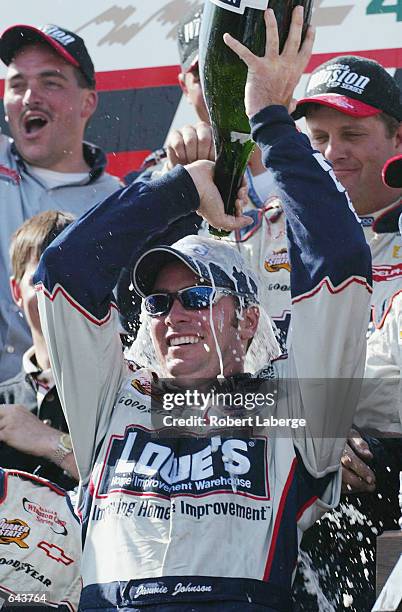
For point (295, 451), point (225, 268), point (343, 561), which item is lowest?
point (343, 561)

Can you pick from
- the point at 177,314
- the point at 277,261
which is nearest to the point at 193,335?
the point at 177,314

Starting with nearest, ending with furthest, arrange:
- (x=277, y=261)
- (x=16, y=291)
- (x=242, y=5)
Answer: (x=242, y=5) → (x=277, y=261) → (x=16, y=291)

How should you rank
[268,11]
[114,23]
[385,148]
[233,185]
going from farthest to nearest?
1. [114,23]
2. [385,148]
3. [233,185]
4. [268,11]

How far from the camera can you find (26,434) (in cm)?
335


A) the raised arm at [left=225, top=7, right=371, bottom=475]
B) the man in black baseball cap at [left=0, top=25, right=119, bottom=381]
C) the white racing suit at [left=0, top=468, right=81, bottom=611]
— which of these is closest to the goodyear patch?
the raised arm at [left=225, top=7, right=371, bottom=475]

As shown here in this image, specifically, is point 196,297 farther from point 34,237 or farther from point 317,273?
point 34,237

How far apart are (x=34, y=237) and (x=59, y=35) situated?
894 millimetres

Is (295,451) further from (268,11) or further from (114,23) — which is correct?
(114,23)

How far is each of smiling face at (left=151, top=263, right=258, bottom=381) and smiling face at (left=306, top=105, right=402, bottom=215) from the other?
2.35ft

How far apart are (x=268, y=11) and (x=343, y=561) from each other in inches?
49.1

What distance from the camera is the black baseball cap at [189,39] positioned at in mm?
3951

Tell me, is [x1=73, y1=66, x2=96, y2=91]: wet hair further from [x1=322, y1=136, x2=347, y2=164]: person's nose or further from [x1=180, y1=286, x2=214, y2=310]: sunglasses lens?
[x1=180, y1=286, x2=214, y2=310]: sunglasses lens

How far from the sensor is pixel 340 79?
11.9 ft

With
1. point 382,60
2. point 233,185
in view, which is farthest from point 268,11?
point 382,60
